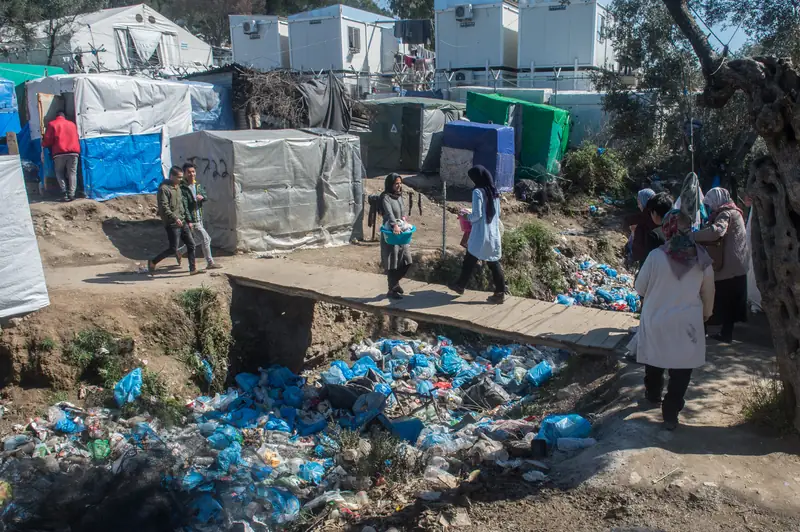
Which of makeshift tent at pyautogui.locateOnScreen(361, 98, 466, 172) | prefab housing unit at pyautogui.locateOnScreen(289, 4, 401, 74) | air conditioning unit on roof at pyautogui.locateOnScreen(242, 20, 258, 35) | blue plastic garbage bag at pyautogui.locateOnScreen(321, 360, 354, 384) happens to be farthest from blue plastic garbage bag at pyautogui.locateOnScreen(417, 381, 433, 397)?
air conditioning unit on roof at pyautogui.locateOnScreen(242, 20, 258, 35)

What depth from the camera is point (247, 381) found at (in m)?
8.64

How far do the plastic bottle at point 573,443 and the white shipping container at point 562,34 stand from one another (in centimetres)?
2094

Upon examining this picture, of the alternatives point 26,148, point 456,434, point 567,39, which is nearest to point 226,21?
point 567,39

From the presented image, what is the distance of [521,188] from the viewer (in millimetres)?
16156

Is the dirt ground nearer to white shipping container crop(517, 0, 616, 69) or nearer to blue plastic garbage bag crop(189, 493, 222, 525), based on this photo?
blue plastic garbage bag crop(189, 493, 222, 525)

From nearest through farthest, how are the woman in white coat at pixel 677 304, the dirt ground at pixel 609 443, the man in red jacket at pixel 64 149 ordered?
1. the dirt ground at pixel 609 443
2. the woman in white coat at pixel 677 304
3. the man in red jacket at pixel 64 149

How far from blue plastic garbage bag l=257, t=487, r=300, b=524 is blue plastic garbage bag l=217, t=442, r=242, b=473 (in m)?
0.92

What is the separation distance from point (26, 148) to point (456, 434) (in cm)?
1087

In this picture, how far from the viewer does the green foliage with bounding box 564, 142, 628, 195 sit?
16.8 m

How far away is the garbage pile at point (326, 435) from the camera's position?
16.3 ft

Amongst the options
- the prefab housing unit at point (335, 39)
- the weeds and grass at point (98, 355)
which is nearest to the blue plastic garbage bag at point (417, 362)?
the weeds and grass at point (98, 355)

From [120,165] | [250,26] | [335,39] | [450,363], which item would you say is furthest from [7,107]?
[250,26]

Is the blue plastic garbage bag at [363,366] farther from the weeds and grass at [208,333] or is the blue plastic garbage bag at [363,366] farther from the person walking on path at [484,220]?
the person walking on path at [484,220]

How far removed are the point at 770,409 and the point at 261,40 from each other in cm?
2636
